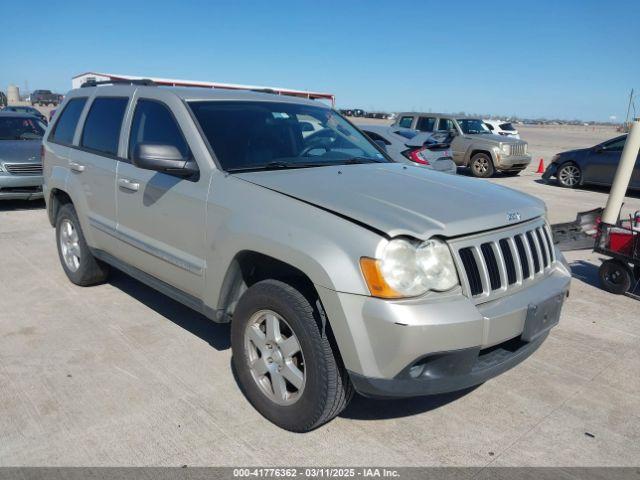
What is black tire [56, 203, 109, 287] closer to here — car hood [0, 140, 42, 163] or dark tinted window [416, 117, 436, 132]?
car hood [0, 140, 42, 163]

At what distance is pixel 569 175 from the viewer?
45.7 ft

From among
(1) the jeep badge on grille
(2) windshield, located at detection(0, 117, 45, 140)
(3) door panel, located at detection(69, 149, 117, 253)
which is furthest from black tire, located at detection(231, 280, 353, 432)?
(2) windshield, located at detection(0, 117, 45, 140)

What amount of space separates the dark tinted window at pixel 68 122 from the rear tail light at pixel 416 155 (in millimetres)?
6298

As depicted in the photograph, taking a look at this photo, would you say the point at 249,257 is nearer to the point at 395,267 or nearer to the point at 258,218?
the point at 258,218

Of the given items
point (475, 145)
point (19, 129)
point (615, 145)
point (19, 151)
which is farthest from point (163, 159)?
point (475, 145)

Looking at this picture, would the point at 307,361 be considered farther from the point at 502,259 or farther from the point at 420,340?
the point at 502,259

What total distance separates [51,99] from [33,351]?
2597 inches

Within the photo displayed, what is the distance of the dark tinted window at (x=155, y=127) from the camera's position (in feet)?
12.1

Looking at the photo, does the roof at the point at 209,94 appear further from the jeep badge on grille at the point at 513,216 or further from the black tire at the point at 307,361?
the jeep badge on grille at the point at 513,216

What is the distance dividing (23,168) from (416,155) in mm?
6780

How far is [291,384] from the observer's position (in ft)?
9.80

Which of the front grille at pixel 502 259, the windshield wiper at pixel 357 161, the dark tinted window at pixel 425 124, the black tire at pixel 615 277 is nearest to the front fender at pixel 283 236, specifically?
the front grille at pixel 502 259

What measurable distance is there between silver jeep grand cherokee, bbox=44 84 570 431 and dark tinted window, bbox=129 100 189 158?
2 centimetres

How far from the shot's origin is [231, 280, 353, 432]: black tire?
105 inches
